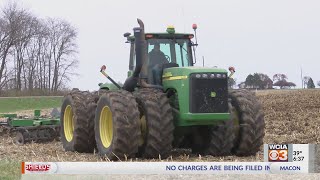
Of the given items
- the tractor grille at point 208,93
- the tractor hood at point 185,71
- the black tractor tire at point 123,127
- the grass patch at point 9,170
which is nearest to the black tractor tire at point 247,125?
the tractor grille at point 208,93

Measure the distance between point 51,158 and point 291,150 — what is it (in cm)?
517

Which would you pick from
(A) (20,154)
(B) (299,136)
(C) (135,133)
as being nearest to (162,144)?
(C) (135,133)

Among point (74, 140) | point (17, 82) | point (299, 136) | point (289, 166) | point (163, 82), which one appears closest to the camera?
point (289, 166)

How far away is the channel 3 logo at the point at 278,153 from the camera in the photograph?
6.32 metres

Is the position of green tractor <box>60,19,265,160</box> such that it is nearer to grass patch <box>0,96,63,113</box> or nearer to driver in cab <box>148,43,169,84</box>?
driver in cab <box>148,43,169,84</box>

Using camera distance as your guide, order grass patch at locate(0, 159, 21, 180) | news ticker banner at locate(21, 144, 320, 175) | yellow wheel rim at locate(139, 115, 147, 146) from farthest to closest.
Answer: yellow wheel rim at locate(139, 115, 147, 146) → grass patch at locate(0, 159, 21, 180) → news ticker banner at locate(21, 144, 320, 175)

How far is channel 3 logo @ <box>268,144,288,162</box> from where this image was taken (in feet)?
20.7

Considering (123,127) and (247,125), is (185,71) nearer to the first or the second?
(123,127)

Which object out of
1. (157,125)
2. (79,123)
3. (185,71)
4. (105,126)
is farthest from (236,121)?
(79,123)

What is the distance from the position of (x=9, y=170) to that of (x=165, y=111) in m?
2.89

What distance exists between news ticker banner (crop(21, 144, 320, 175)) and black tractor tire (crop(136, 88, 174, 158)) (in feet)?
11.0

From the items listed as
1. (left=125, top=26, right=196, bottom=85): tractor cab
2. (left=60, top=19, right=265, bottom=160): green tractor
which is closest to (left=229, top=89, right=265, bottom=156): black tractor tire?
(left=60, top=19, right=265, bottom=160): green tractor

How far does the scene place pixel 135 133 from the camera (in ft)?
32.1

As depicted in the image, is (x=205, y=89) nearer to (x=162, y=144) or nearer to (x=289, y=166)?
(x=162, y=144)
